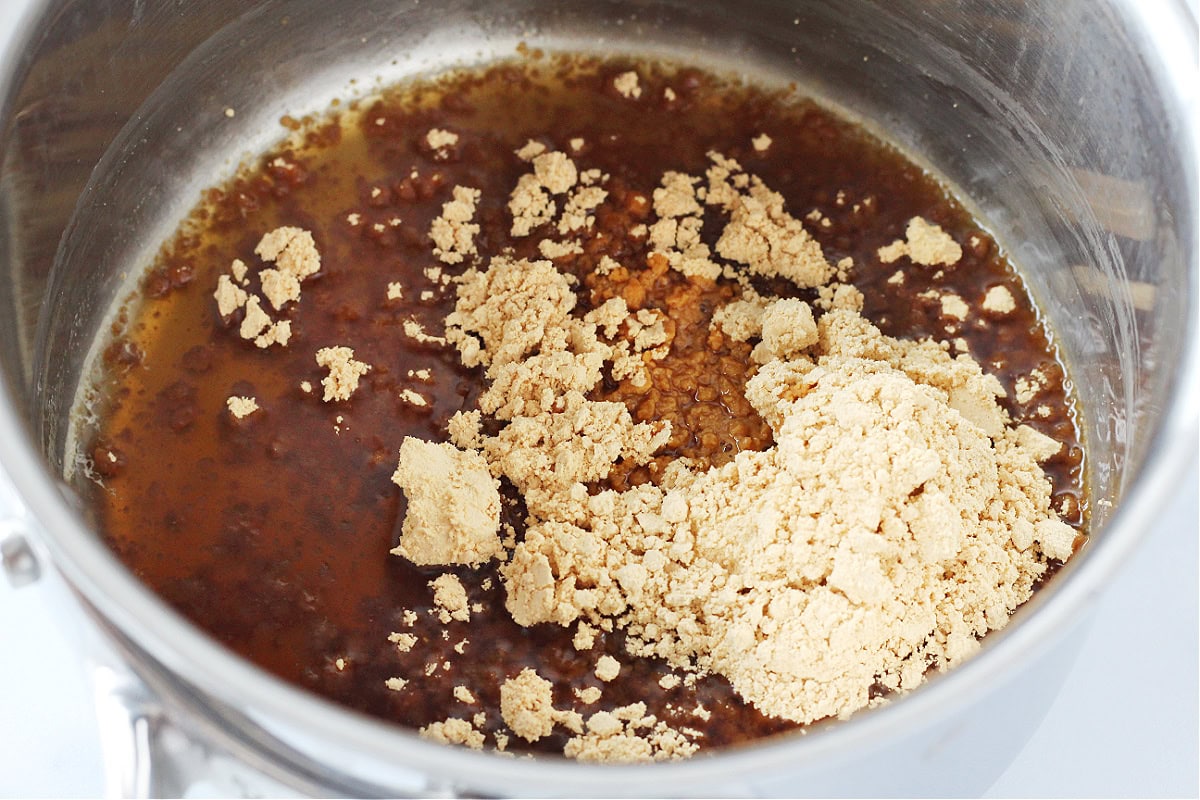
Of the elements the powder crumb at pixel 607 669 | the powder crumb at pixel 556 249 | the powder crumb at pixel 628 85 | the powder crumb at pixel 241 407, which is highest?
the powder crumb at pixel 628 85

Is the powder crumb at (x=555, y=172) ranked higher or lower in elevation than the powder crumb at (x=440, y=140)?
lower

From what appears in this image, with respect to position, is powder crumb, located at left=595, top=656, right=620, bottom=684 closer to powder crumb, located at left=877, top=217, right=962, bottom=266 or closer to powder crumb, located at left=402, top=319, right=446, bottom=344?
→ powder crumb, located at left=402, top=319, right=446, bottom=344

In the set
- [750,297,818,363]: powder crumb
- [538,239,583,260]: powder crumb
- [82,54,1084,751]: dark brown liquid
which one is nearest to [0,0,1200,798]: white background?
[82,54,1084,751]: dark brown liquid

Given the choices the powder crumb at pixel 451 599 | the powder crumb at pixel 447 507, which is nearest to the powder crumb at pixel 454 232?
the powder crumb at pixel 447 507

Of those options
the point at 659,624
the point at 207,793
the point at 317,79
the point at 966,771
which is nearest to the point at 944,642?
the point at 966,771

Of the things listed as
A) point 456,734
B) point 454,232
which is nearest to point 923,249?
point 454,232

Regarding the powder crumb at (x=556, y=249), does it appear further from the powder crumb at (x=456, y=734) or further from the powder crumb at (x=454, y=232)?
the powder crumb at (x=456, y=734)

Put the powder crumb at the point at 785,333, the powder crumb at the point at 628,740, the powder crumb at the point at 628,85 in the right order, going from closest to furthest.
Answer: the powder crumb at the point at 628,740
the powder crumb at the point at 785,333
the powder crumb at the point at 628,85
